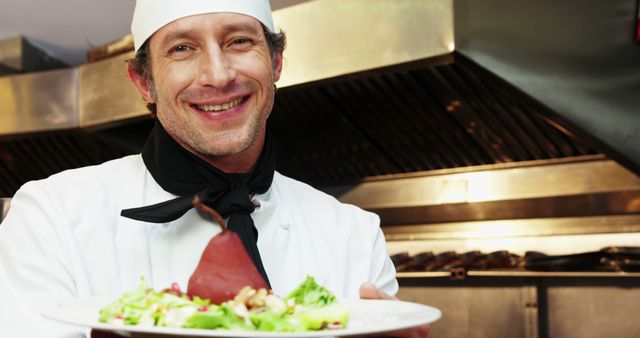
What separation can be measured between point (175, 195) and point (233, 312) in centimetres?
71

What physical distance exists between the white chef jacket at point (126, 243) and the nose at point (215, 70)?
0.93 ft

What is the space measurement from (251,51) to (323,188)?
9.53ft

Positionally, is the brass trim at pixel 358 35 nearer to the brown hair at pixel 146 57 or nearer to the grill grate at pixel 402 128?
the grill grate at pixel 402 128

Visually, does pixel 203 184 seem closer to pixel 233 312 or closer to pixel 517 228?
pixel 233 312

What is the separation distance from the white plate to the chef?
13.3 inches

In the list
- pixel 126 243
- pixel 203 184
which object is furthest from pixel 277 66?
pixel 126 243

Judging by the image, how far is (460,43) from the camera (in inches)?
110

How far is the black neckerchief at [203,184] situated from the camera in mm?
1333

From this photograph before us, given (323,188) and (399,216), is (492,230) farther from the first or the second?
(323,188)

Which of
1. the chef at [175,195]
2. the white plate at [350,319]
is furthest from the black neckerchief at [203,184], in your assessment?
the white plate at [350,319]

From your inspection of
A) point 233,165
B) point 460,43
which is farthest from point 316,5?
point 233,165

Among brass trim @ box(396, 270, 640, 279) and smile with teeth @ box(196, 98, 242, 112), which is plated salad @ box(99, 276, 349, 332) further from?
brass trim @ box(396, 270, 640, 279)

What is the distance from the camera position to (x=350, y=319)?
3.21 ft

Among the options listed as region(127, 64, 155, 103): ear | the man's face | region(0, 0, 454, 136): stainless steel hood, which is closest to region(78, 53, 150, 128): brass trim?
region(0, 0, 454, 136): stainless steel hood
